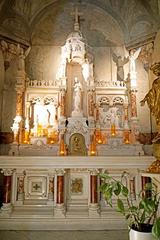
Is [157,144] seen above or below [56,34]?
below

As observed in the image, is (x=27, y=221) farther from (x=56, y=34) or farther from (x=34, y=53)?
(x=56, y=34)

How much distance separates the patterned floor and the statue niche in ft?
6.35

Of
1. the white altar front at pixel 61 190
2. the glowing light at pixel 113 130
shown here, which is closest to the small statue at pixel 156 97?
the white altar front at pixel 61 190

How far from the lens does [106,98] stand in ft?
21.8

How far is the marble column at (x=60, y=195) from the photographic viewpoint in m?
4.90

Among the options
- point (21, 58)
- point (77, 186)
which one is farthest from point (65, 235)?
Result: point (21, 58)

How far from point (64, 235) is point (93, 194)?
106cm

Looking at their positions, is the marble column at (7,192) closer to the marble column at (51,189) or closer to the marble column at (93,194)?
the marble column at (51,189)

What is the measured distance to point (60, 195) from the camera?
5043 mm

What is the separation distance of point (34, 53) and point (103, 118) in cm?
279

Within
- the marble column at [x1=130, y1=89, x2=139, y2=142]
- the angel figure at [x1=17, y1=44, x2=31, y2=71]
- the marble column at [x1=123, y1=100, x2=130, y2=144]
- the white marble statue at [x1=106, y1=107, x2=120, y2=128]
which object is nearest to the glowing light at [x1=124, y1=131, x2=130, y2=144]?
the marble column at [x1=123, y1=100, x2=130, y2=144]

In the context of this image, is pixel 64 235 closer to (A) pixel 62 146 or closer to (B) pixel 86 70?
(A) pixel 62 146

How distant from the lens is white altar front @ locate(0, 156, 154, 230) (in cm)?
479

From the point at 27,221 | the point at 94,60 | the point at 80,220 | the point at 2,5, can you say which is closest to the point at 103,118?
the point at 94,60
